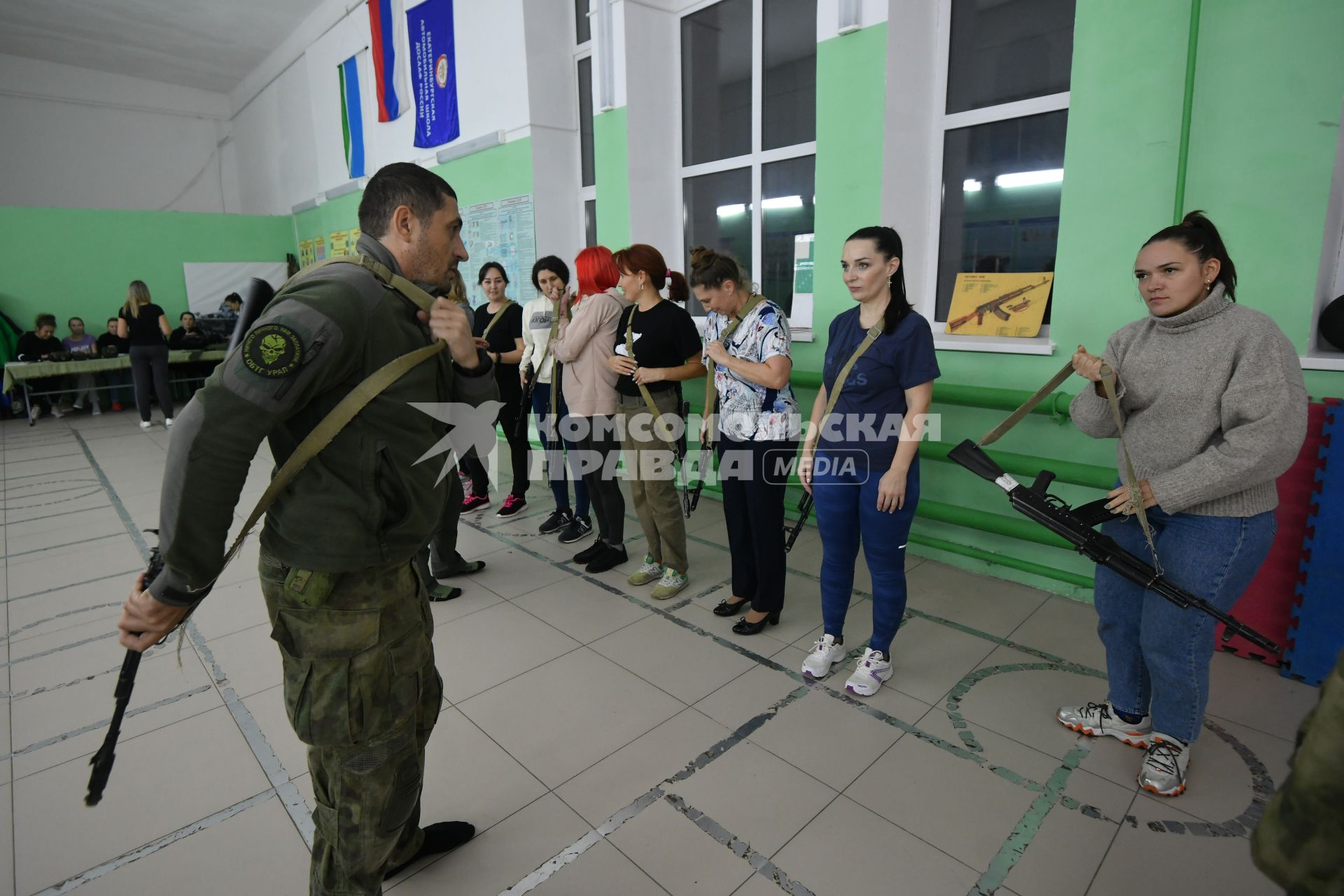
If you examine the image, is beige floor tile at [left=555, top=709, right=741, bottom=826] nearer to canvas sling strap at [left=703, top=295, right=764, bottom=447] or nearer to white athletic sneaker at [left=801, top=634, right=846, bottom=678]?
white athletic sneaker at [left=801, top=634, right=846, bottom=678]

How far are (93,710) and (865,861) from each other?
2699 mm

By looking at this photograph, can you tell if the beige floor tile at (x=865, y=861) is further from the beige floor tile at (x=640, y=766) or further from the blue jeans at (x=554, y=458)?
the blue jeans at (x=554, y=458)

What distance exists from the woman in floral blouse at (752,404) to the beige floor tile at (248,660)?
6.10 ft

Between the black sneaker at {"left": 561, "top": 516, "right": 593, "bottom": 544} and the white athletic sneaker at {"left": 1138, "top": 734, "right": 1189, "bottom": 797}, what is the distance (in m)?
2.89

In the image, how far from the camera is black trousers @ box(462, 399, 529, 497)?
4.41 meters

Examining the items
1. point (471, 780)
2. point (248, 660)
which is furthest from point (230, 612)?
point (471, 780)

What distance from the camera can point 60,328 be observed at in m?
9.38

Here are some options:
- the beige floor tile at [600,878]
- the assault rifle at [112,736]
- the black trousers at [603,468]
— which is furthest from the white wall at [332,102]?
the beige floor tile at [600,878]

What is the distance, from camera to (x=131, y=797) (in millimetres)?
2008

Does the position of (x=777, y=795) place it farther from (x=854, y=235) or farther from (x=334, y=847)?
(x=854, y=235)

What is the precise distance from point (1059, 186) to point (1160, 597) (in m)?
2.17

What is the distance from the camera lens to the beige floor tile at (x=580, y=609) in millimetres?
2992

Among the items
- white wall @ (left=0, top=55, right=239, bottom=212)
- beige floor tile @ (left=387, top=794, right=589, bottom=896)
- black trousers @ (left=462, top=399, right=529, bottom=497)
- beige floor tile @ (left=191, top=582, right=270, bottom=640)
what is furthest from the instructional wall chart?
white wall @ (left=0, top=55, right=239, bottom=212)

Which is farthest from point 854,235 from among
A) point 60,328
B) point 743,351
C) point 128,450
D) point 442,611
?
point 60,328
